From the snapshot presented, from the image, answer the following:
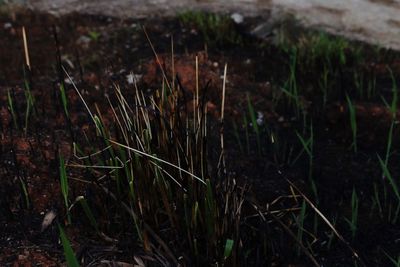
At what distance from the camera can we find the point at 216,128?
3346mm

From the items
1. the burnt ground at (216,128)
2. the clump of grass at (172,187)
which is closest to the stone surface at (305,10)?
the burnt ground at (216,128)

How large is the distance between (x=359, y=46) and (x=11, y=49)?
7.17 feet

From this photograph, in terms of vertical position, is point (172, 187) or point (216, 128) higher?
point (172, 187)

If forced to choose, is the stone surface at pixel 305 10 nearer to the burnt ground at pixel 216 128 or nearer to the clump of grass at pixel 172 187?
the burnt ground at pixel 216 128

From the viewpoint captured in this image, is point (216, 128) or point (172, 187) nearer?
point (172, 187)

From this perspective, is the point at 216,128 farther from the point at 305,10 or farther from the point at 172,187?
the point at 305,10

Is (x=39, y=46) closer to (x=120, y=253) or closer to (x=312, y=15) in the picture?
(x=312, y=15)

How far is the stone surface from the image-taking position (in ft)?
13.9

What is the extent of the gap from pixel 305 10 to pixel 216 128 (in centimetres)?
151

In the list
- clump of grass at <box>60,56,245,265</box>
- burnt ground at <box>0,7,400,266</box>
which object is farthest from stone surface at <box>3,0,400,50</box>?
clump of grass at <box>60,56,245,265</box>

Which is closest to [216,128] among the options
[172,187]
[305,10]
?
[172,187]

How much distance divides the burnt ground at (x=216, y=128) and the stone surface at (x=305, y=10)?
105mm

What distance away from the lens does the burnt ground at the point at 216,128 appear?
8.34 feet

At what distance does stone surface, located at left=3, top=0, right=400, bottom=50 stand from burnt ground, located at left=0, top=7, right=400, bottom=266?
0.11 metres
